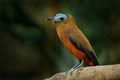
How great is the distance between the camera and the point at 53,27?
7.74 meters

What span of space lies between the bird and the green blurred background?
290 cm

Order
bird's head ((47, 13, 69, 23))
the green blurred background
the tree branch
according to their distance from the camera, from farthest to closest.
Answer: the green blurred background < bird's head ((47, 13, 69, 23)) < the tree branch

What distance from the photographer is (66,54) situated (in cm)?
736

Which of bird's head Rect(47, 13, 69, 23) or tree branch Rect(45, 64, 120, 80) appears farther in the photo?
bird's head Rect(47, 13, 69, 23)

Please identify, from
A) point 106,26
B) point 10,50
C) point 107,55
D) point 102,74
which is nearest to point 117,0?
point 106,26

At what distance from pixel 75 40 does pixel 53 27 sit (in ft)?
12.5

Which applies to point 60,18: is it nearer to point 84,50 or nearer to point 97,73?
point 84,50

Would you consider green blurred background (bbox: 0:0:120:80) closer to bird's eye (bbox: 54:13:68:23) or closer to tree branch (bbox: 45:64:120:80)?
bird's eye (bbox: 54:13:68:23)

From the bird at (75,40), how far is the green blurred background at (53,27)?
2.90 m

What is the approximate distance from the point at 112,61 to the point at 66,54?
0.73 m

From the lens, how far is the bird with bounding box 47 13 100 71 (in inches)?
154

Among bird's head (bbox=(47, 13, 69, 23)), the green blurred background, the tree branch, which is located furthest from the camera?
the green blurred background

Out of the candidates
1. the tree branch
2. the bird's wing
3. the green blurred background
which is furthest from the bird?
the green blurred background

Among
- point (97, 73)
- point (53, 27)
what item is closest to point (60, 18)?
point (97, 73)
